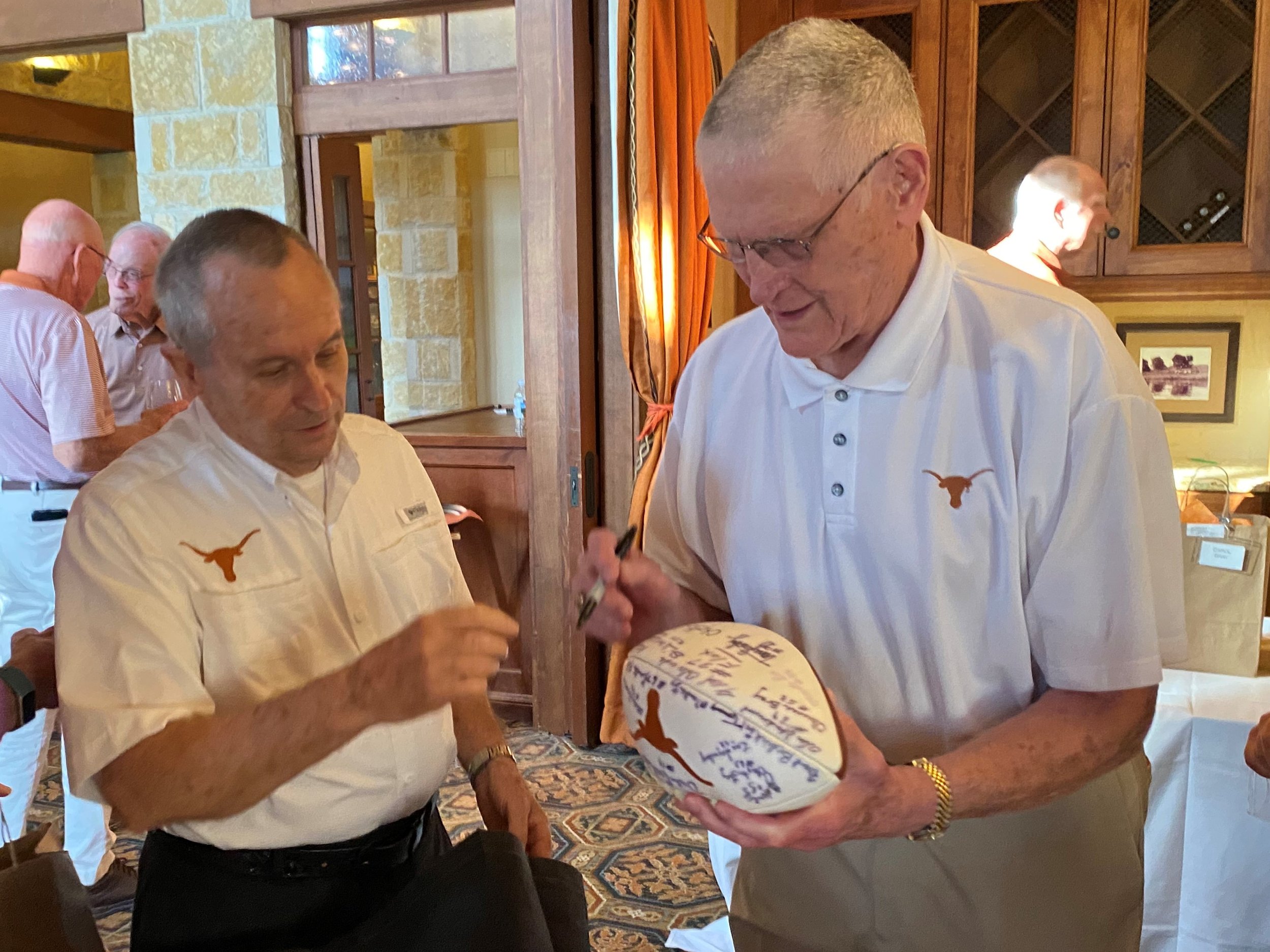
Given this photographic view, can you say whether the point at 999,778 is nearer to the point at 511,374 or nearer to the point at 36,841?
the point at 36,841

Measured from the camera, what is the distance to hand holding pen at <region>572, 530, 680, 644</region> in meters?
1.23

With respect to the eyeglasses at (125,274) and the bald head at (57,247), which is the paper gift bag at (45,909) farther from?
the eyeglasses at (125,274)

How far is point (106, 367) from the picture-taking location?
131 inches

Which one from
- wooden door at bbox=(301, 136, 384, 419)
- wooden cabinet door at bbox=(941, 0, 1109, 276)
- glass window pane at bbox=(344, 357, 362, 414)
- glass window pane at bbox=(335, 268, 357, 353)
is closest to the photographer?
wooden cabinet door at bbox=(941, 0, 1109, 276)

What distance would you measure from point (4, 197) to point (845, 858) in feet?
25.3

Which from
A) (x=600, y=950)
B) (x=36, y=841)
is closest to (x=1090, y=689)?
(x=36, y=841)

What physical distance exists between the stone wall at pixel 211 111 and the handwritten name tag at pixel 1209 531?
3.18 metres

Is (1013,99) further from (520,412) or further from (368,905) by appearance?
(368,905)

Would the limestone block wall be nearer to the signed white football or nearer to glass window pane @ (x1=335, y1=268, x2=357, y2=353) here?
glass window pane @ (x1=335, y1=268, x2=357, y2=353)

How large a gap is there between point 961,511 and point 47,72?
22.2ft

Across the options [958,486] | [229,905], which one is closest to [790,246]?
[958,486]

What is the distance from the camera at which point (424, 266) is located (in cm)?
582

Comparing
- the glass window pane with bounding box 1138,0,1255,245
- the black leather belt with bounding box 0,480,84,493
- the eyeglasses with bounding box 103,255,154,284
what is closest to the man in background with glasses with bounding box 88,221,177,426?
the eyeglasses with bounding box 103,255,154,284

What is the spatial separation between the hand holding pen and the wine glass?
1.99m
